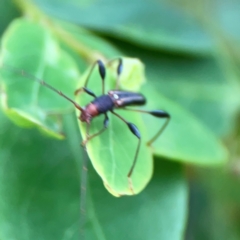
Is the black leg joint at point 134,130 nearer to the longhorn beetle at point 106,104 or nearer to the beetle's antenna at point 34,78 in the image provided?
the longhorn beetle at point 106,104

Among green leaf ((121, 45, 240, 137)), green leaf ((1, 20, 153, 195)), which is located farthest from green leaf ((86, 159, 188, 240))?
green leaf ((121, 45, 240, 137))

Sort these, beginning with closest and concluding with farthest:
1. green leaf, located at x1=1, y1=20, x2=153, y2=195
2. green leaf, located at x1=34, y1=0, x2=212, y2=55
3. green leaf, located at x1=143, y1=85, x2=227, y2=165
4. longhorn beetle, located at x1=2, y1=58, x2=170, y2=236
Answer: green leaf, located at x1=1, y1=20, x2=153, y2=195, longhorn beetle, located at x1=2, y1=58, x2=170, y2=236, green leaf, located at x1=143, y1=85, x2=227, y2=165, green leaf, located at x1=34, y1=0, x2=212, y2=55

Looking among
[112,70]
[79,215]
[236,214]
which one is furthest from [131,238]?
[236,214]

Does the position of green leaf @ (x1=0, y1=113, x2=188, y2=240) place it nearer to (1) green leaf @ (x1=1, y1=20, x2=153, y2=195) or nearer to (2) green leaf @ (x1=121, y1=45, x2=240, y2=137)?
(1) green leaf @ (x1=1, y1=20, x2=153, y2=195)

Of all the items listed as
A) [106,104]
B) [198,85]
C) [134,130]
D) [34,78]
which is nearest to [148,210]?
[134,130]

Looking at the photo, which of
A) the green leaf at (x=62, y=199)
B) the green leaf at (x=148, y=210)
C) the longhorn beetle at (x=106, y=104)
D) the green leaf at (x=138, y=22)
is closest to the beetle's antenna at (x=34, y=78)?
the longhorn beetle at (x=106, y=104)

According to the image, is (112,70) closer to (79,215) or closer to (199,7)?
(79,215)
